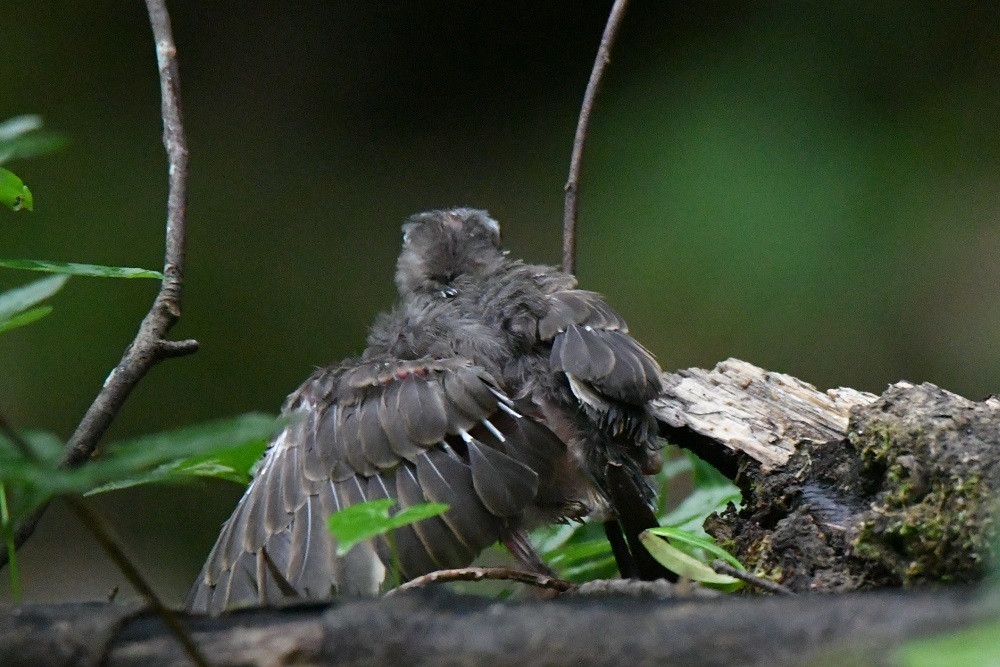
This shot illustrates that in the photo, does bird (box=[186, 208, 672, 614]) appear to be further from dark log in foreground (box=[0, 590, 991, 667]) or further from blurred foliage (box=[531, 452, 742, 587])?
dark log in foreground (box=[0, 590, 991, 667])

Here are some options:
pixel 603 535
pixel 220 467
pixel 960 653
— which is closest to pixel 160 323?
pixel 220 467

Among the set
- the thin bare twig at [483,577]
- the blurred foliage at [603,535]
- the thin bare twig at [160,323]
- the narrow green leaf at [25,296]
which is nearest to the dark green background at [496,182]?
the blurred foliage at [603,535]

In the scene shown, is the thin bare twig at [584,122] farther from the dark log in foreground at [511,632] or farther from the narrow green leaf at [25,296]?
the dark log in foreground at [511,632]

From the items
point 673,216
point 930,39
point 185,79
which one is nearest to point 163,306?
point 673,216

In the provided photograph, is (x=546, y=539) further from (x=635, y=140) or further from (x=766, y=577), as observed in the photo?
(x=635, y=140)

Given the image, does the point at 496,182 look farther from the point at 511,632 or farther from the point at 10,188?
the point at 511,632

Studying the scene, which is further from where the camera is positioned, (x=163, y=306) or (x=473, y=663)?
(x=163, y=306)
